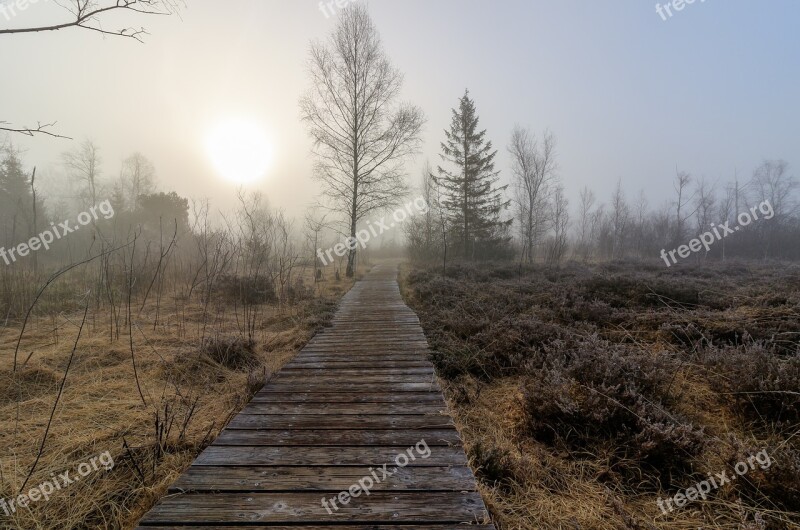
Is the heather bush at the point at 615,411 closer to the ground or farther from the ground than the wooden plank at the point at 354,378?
farther from the ground

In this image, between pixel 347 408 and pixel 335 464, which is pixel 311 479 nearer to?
pixel 335 464

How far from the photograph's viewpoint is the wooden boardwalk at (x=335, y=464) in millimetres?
1626

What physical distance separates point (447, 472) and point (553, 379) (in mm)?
1344

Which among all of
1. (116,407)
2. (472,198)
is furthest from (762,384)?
(472,198)

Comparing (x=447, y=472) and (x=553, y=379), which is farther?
(x=553, y=379)

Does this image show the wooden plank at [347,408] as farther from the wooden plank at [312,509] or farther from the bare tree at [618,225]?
the bare tree at [618,225]

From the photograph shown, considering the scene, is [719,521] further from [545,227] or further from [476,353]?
[545,227]

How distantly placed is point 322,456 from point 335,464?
0.14m

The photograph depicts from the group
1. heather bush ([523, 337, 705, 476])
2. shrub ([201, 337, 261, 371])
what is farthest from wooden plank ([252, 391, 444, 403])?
shrub ([201, 337, 261, 371])

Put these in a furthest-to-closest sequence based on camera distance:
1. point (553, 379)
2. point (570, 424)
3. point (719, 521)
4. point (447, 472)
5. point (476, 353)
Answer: point (476, 353), point (553, 379), point (570, 424), point (447, 472), point (719, 521)

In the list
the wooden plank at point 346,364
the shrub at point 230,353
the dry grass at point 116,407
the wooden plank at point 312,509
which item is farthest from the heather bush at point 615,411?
the shrub at point 230,353

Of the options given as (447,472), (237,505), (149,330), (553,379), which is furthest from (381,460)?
(149,330)

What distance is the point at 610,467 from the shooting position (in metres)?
2.06

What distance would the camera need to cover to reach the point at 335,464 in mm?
2033
